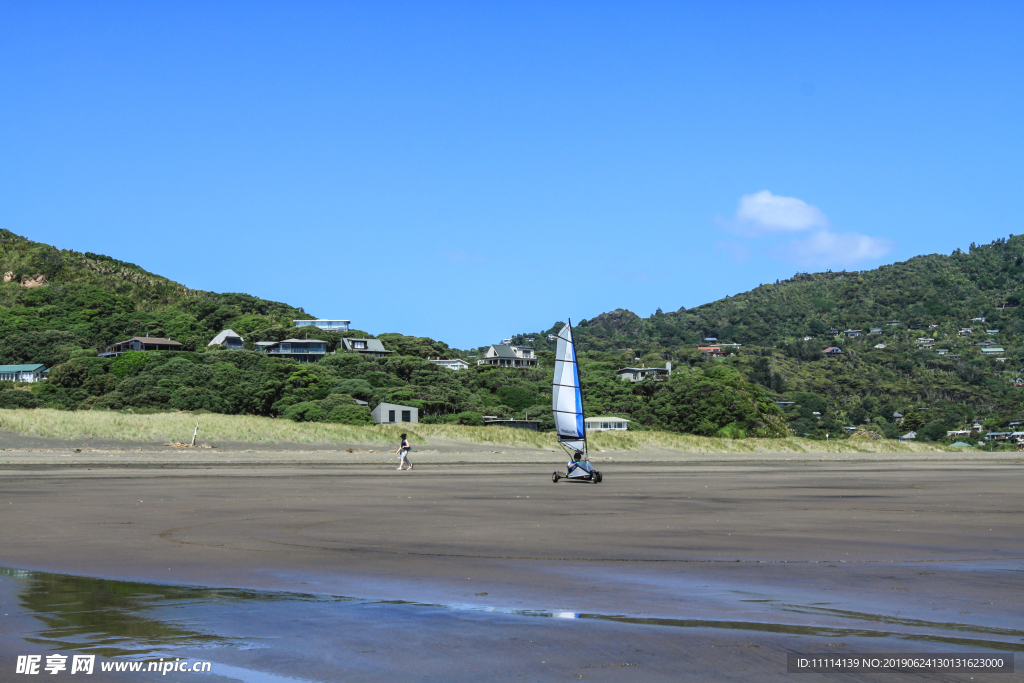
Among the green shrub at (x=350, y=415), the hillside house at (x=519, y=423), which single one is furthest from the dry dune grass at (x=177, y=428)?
the hillside house at (x=519, y=423)

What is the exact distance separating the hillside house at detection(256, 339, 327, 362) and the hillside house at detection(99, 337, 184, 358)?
1122 cm

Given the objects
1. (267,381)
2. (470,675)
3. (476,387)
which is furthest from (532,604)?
(476,387)

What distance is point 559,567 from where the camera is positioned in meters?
11.3

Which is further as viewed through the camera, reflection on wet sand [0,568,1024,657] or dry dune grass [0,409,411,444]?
dry dune grass [0,409,411,444]

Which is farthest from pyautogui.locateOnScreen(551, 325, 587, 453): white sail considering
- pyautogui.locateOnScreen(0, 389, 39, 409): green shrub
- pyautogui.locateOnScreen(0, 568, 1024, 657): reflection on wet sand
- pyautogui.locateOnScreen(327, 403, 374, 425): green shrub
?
pyautogui.locateOnScreen(0, 389, 39, 409): green shrub

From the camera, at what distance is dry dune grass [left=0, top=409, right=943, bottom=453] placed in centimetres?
4859

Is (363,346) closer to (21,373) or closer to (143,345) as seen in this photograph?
(143,345)

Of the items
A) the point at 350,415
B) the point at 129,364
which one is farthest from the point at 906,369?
the point at 129,364

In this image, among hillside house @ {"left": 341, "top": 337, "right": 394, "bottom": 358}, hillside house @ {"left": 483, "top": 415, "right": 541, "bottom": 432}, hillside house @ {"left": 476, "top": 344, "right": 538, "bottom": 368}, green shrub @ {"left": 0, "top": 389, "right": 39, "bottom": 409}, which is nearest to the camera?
green shrub @ {"left": 0, "top": 389, "right": 39, "bottom": 409}

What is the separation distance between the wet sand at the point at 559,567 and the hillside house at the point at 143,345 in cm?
9175

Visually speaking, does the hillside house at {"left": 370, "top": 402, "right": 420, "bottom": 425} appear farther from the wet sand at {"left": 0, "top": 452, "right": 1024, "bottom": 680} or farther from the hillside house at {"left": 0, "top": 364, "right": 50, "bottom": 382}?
the wet sand at {"left": 0, "top": 452, "right": 1024, "bottom": 680}

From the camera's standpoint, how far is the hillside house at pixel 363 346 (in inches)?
4860

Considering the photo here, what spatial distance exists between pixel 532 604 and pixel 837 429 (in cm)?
12163

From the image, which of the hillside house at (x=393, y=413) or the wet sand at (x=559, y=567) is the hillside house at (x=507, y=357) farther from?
the wet sand at (x=559, y=567)
